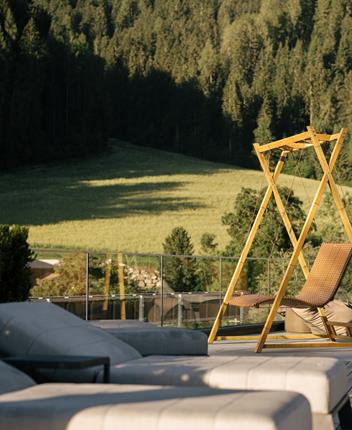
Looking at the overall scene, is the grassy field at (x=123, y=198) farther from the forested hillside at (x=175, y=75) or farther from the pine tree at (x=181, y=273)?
the pine tree at (x=181, y=273)

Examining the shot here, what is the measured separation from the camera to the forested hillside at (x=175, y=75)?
47.0 m

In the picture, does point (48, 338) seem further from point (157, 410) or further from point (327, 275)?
point (327, 275)

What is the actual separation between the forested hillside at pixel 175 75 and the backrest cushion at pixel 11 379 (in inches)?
1543

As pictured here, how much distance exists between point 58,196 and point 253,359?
4022 cm

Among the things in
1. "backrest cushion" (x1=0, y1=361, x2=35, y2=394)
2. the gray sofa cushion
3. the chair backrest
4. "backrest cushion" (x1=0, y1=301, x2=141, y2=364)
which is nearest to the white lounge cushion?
"backrest cushion" (x1=0, y1=361, x2=35, y2=394)

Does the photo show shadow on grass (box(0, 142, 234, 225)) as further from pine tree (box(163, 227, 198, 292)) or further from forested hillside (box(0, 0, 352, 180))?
pine tree (box(163, 227, 198, 292))

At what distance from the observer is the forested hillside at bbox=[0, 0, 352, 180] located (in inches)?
1849

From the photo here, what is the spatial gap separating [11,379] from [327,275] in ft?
16.1

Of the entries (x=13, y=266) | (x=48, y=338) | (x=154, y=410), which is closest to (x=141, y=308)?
(x=13, y=266)

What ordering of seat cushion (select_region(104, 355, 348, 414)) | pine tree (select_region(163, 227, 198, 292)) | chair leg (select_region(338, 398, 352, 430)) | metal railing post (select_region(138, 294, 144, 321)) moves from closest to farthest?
seat cushion (select_region(104, 355, 348, 414)), chair leg (select_region(338, 398, 352, 430)), metal railing post (select_region(138, 294, 144, 321)), pine tree (select_region(163, 227, 198, 292))

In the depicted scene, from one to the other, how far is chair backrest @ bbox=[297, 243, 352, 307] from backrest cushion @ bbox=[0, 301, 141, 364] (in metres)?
3.56

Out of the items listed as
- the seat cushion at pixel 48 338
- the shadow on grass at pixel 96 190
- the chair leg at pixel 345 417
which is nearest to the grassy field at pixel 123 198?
the shadow on grass at pixel 96 190

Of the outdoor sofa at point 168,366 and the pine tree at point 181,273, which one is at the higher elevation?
the outdoor sofa at point 168,366

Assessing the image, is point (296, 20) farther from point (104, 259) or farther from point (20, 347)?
point (20, 347)
